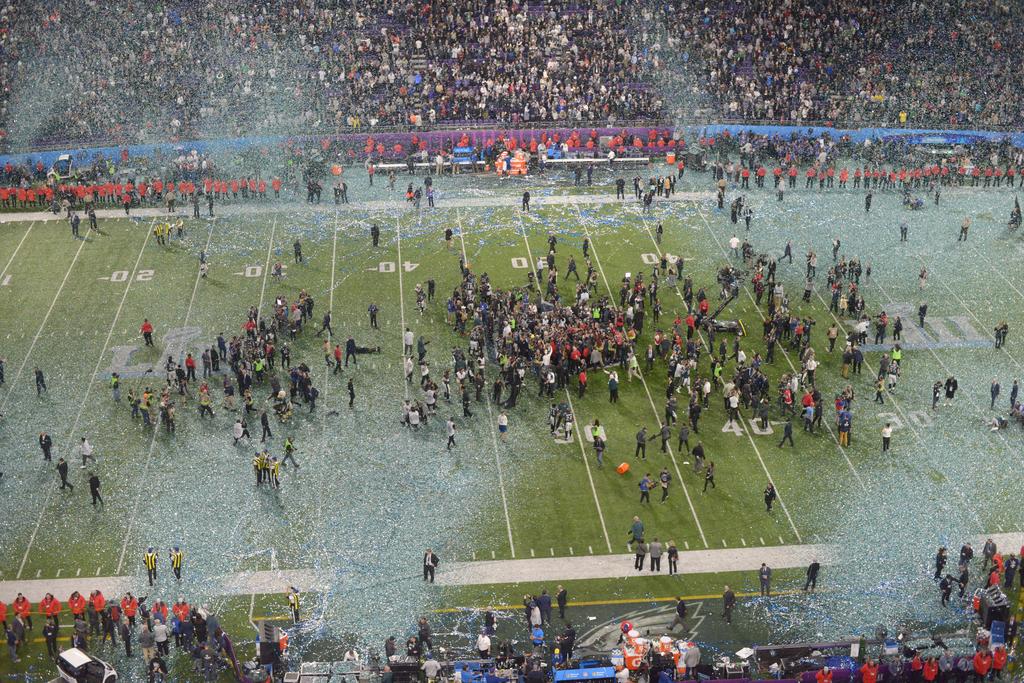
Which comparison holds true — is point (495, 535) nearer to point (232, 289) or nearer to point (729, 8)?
point (232, 289)

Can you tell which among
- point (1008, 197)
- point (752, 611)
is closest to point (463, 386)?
point (752, 611)

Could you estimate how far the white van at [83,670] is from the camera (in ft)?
122

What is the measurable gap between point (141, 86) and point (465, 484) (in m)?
39.8

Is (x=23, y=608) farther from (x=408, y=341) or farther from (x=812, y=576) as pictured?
(x=812, y=576)

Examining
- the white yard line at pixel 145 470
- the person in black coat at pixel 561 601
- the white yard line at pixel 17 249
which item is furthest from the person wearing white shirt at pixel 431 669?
the white yard line at pixel 17 249

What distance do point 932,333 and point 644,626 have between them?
Answer: 2049 centimetres

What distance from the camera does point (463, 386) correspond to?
50.5m

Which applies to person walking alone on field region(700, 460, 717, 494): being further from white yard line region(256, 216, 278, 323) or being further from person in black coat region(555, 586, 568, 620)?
white yard line region(256, 216, 278, 323)

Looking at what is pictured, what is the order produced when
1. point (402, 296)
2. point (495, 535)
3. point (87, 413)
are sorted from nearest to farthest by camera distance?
point (495, 535) < point (87, 413) < point (402, 296)

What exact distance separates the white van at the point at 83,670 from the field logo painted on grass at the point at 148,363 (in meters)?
16.4

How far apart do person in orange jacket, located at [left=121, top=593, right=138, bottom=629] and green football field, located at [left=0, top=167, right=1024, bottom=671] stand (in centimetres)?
180

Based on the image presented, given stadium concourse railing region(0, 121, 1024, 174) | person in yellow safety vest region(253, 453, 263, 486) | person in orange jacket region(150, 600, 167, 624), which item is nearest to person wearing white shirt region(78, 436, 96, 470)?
person in yellow safety vest region(253, 453, 263, 486)

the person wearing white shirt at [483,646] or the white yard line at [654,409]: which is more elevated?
the white yard line at [654,409]

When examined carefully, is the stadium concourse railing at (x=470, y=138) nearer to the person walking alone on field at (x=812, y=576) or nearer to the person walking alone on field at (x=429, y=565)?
the person walking alone on field at (x=429, y=565)
